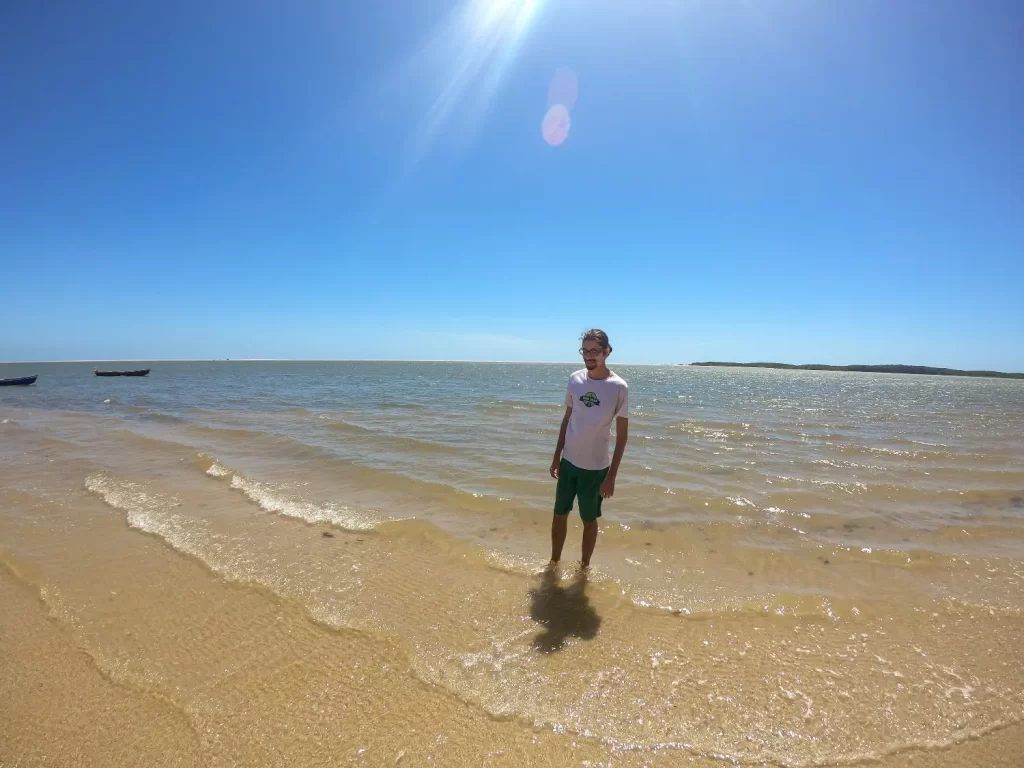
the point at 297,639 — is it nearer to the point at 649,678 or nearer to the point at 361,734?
the point at 361,734

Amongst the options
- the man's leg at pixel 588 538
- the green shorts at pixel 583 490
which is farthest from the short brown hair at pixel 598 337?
the man's leg at pixel 588 538

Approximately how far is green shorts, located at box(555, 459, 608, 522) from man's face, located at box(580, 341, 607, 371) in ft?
3.49

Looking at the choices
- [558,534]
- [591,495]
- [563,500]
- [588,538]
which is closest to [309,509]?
[558,534]

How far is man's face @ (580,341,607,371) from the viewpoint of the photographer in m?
4.29

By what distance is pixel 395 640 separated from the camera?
3322 millimetres

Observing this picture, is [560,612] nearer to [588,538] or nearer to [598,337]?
[588,538]

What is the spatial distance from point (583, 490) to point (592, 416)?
76 centimetres

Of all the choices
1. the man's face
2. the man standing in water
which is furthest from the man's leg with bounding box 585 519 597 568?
the man's face

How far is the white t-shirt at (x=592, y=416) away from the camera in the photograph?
4.36m

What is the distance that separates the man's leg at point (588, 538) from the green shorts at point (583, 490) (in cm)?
7

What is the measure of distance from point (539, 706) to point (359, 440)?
33.4 feet

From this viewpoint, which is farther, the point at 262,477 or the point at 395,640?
the point at 262,477

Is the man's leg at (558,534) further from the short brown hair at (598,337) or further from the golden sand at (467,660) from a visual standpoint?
the short brown hair at (598,337)

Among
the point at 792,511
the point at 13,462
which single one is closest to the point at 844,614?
the point at 792,511
